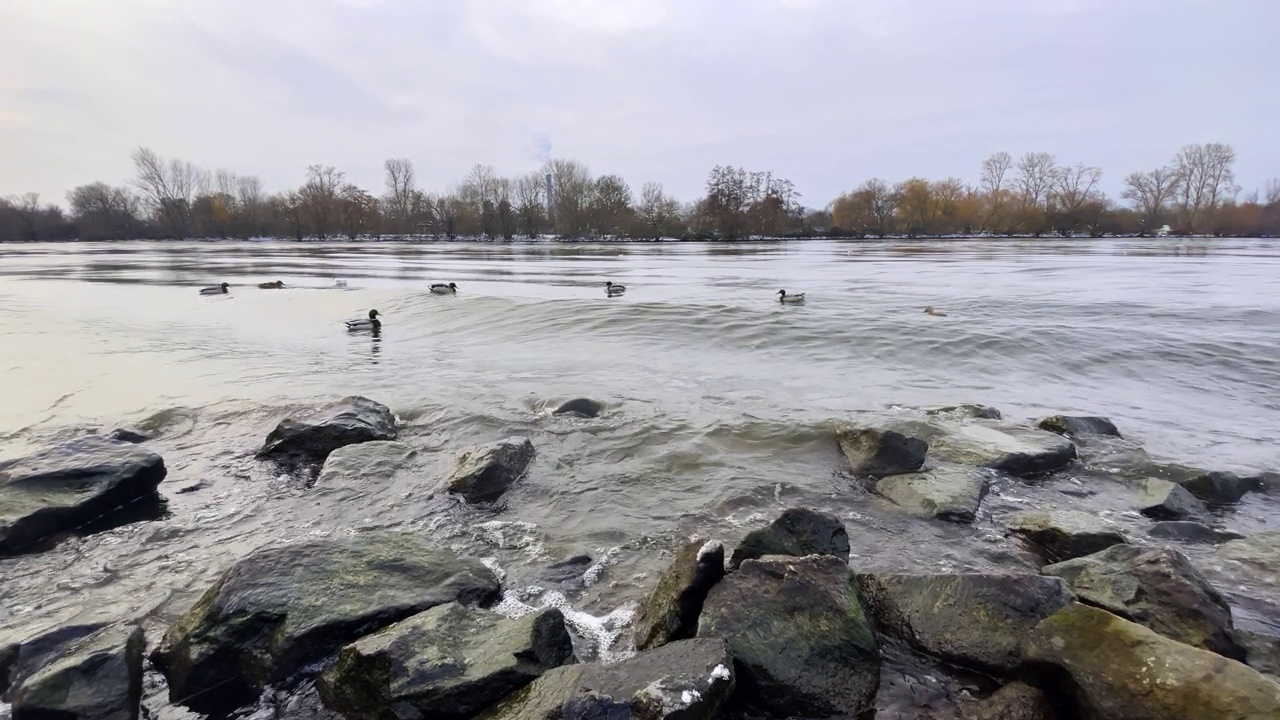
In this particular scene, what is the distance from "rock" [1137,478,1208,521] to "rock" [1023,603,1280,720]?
3.21 m

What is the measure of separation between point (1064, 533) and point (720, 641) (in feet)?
10.4

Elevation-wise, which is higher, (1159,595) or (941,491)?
(1159,595)

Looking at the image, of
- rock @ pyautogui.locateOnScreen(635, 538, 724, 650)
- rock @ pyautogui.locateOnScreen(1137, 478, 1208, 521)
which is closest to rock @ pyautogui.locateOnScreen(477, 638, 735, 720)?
rock @ pyautogui.locateOnScreen(635, 538, 724, 650)

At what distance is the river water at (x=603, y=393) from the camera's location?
488cm

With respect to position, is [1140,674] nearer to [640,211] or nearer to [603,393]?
[603,393]

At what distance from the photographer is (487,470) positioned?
19.4ft

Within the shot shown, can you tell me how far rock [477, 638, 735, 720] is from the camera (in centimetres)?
256

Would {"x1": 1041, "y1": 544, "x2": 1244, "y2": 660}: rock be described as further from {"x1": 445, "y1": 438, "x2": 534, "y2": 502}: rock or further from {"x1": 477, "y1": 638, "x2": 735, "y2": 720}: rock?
{"x1": 445, "y1": 438, "x2": 534, "y2": 502}: rock

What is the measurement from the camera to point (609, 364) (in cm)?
1200

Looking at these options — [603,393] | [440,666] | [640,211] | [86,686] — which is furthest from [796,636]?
[640,211]

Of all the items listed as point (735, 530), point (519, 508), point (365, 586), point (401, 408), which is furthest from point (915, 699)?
point (401, 408)

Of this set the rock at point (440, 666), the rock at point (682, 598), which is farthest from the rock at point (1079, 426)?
the rock at point (440, 666)

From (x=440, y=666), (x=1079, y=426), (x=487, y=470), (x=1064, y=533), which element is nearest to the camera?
(x=440, y=666)

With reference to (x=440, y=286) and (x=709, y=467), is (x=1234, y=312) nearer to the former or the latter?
(x=709, y=467)
